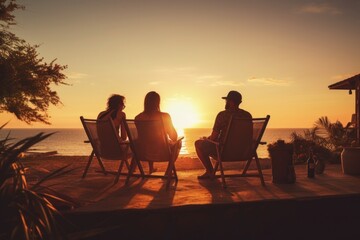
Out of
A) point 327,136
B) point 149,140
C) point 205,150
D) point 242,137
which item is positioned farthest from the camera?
point 327,136

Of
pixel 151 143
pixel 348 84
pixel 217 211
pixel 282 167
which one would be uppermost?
pixel 348 84

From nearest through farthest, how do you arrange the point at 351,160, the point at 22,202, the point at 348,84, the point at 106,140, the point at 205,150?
the point at 22,202 < the point at 205,150 < the point at 106,140 < the point at 351,160 < the point at 348,84

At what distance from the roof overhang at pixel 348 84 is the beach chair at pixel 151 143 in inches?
383

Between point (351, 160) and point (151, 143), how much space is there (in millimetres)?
3502

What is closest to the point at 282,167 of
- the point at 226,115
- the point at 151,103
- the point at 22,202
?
the point at 226,115

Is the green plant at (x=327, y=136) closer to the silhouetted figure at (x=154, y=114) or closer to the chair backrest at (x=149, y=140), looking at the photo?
the silhouetted figure at (x=154, y=114)

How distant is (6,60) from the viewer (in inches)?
604

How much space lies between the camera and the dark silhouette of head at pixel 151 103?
6.35 m

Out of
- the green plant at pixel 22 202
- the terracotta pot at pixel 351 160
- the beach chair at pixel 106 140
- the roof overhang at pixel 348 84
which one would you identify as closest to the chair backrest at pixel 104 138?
the beach chair at pixel 106 140

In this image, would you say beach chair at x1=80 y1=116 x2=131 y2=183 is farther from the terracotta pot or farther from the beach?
the terracotta pot

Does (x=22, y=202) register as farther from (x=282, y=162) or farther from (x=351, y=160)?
(x=351, y=160)

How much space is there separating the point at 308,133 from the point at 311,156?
10653mm

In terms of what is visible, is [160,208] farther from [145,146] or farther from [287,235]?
[145,146]

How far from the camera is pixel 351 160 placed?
6883 mm
